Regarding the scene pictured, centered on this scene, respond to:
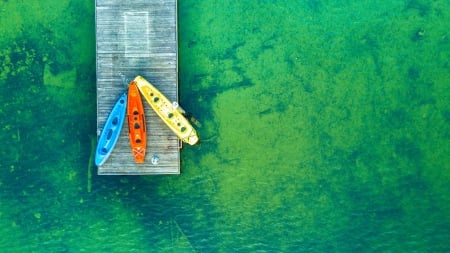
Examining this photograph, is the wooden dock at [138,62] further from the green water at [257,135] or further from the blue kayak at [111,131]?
the green water at [257,135]

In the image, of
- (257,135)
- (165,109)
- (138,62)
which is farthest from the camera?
(257,135)

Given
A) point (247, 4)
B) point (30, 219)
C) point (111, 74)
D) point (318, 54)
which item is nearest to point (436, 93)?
point (318, 54)

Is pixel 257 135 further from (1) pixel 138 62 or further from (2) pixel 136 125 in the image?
(1) pixel 138 62

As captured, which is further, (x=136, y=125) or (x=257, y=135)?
(x=257, y=135)

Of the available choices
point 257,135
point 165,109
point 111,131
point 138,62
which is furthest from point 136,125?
point 257,135

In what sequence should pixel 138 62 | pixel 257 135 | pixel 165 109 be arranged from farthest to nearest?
pixel 257 135 < pixel 138 62 < pixel 165 109

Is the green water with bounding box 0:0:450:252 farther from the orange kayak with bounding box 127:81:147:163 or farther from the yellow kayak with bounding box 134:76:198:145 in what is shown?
the orange kayak with bounding box 127:81:147:163

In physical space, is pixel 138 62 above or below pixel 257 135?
above
